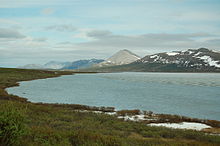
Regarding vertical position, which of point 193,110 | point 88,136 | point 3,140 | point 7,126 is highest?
point 7,126

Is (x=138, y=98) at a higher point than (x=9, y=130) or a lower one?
lower

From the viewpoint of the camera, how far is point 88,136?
42.4 ft

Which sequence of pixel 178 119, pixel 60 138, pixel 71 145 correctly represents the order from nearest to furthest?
pixel 71 145, pixel 60 138, pixel 178 119

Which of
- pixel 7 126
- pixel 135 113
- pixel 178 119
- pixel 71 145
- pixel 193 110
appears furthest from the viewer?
pixel 193 110

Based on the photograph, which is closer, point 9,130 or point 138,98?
point 9,130

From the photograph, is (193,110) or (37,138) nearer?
(37,138)

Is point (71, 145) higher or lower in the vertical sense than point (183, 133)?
higher

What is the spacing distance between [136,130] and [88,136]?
294 inches

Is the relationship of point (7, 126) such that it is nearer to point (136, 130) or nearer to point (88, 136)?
point (88, 136)

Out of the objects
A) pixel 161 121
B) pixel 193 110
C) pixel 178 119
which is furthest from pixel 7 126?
pixel 193 110

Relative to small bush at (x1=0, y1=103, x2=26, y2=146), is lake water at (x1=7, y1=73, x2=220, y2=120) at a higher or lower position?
lower

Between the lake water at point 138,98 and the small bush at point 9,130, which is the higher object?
the small bush at point 9,130

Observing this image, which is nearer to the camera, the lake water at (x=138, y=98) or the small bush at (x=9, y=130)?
the small bush at (x=9, y=130)

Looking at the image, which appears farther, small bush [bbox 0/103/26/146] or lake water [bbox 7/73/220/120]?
lake water [bbox 7/73/220/120]
